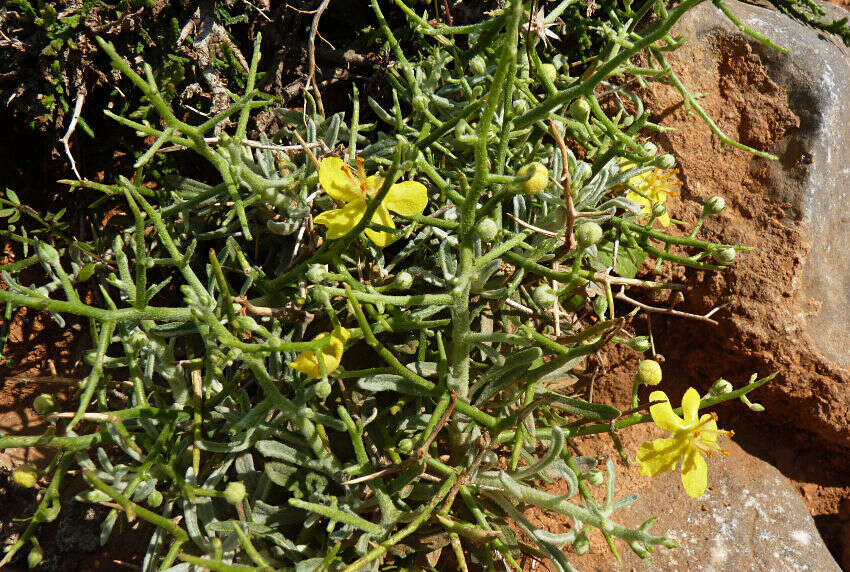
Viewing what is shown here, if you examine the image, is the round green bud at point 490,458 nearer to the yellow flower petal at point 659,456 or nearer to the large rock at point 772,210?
the yellow flower petal at point 659,456

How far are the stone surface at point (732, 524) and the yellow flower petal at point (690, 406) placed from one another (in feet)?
2.78

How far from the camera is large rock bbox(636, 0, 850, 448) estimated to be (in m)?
2.48

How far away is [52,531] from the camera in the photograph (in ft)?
7.32

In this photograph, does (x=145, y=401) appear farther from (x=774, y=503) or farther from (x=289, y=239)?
(x=774, y=503)

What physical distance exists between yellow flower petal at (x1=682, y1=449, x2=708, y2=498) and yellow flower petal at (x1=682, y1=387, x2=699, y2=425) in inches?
4.1

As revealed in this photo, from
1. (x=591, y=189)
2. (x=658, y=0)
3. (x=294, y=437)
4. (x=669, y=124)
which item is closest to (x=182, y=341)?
(x=294, y=437)

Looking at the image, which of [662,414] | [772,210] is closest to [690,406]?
[662,414]

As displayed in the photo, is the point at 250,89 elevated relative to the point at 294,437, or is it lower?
elevated

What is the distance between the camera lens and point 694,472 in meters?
1.75

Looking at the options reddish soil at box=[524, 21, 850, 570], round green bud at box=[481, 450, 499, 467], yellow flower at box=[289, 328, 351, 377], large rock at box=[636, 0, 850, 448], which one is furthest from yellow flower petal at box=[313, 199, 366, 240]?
large rock at box=[636, 0, 850, 448]

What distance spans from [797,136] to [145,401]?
269cm

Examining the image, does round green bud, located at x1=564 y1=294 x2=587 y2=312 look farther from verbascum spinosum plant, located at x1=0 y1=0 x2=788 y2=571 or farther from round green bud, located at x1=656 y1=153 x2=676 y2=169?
round green bud, located at x1=656 y1=153 x2=676 y2=169

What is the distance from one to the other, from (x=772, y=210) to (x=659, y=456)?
4.43 feet

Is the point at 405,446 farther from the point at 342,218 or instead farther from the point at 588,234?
the point at 588,234
